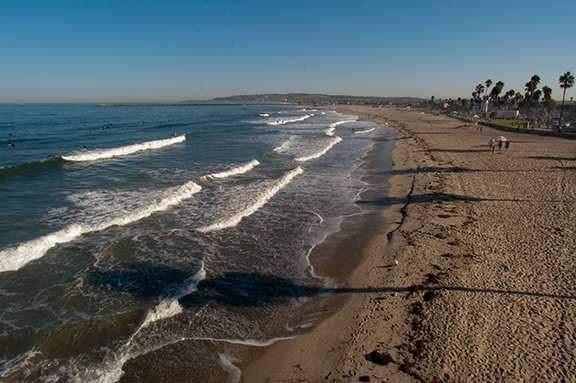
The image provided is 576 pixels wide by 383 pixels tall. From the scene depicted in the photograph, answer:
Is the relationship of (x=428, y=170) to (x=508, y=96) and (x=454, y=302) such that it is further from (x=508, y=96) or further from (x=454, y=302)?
(x=508, y=96)

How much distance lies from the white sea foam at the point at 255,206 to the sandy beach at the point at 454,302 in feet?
15.6

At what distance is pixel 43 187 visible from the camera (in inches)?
800

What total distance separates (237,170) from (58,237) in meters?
12.9

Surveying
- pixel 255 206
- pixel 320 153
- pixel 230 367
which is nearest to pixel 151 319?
pixel 230 367

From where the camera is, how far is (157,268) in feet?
35.6

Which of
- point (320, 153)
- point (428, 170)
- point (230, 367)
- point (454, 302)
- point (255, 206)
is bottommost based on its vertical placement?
point (230, 367)

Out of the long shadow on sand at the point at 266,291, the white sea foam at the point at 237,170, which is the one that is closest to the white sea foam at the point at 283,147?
the white sea foam at the point at 237,170

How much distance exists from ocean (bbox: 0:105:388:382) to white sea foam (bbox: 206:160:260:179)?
5.2 inches

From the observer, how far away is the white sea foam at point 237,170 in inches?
905

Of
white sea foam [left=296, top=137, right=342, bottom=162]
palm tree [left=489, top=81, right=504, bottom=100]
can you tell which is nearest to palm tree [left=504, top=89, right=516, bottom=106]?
palm tree [left=489, top=81, right=504, bottom=100]

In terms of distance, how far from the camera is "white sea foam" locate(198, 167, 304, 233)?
14.1 meters

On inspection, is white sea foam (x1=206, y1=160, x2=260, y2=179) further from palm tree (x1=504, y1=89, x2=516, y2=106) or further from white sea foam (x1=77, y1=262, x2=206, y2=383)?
palm tree (x1=504, y1=89, x2=516, y2=106)

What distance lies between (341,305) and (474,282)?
135 inches

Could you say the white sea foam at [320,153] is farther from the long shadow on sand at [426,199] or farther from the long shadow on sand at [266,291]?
the long shadow on sand at [266,291]
